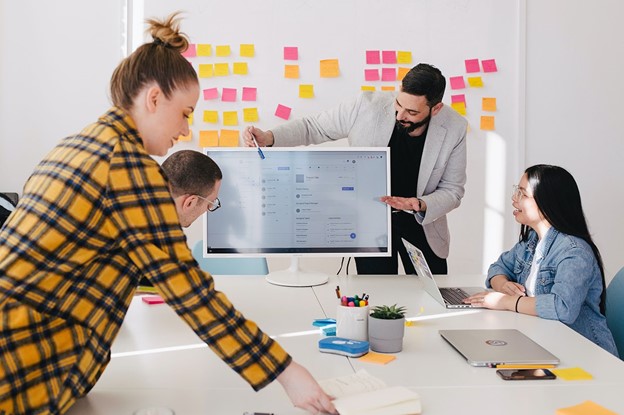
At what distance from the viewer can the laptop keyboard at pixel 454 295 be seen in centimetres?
216

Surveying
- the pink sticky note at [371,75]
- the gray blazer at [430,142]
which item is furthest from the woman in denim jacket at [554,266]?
the pink sticky note at [371,75]

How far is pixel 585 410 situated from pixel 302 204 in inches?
52.4

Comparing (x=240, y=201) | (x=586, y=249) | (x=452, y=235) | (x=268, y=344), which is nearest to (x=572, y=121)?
(x=452, y=235)

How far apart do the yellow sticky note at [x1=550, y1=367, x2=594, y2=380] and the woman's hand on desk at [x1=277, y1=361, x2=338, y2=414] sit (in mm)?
561

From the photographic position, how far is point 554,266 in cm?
211

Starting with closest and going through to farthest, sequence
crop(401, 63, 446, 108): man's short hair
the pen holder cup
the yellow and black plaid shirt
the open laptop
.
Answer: the yellow and black plaid shirt, the pen holder cup, the open laptop, crop(401, 63, 446, 108): man's short hair

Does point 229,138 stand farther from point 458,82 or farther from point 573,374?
point 573,374

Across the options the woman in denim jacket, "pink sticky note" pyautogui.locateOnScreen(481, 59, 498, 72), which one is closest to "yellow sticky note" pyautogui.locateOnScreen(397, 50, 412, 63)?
"pink sticky note" pyautogui.locateOnScreen(481, 59, 498, 72)

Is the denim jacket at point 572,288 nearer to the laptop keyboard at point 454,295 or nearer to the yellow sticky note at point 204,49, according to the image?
the laptop keyboard at point 454,295

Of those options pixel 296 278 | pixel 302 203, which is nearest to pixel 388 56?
pixel 302 203

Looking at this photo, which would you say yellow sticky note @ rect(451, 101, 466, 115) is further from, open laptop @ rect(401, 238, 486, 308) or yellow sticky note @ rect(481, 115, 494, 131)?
open laptop @ rect(401, 238, 486, 308)

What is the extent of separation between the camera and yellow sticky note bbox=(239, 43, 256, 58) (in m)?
3.68

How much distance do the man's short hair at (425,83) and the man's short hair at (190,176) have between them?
900mm

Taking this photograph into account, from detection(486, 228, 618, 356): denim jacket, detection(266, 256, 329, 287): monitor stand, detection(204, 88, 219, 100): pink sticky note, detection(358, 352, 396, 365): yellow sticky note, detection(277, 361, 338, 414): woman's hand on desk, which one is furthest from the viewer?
detection(204, 88, 219, 100): pink sticky note
